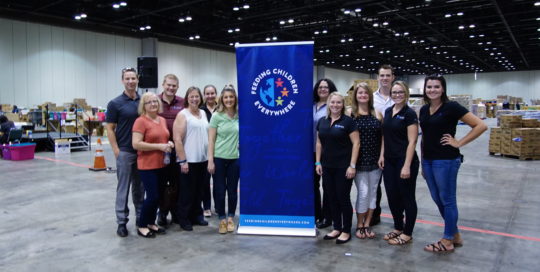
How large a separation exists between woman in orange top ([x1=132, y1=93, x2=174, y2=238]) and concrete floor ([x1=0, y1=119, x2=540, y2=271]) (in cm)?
55

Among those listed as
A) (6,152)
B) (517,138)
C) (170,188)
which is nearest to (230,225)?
(170,188)

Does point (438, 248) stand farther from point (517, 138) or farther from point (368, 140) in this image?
point (517, 138)

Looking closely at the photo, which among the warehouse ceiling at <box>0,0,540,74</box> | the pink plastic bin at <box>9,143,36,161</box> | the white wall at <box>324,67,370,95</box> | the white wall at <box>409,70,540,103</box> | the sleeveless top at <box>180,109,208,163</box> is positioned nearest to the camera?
the sleeveless top at <box>180,109,208,163</box>

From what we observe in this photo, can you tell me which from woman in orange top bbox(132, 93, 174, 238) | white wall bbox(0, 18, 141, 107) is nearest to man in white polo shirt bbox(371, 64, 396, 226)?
woman in orange top bbox(132, 93, 174, 238)

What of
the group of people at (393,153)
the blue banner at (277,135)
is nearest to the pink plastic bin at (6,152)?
the blue banner at (277,135)

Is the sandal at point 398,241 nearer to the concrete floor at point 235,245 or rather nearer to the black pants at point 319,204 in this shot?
the concrete floor at point 235,245

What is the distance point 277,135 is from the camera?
4.07m

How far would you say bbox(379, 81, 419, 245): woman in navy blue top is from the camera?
354 cm

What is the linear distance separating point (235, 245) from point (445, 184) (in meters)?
1.99

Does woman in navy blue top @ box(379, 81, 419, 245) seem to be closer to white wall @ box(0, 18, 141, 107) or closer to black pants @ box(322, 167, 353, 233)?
black pants @ box(322, 167, 353, 233)

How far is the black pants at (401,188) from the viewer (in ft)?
11.9

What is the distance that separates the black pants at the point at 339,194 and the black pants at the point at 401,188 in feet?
1.22

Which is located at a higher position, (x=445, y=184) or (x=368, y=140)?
(x=368, y=140)

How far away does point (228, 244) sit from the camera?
382cm
